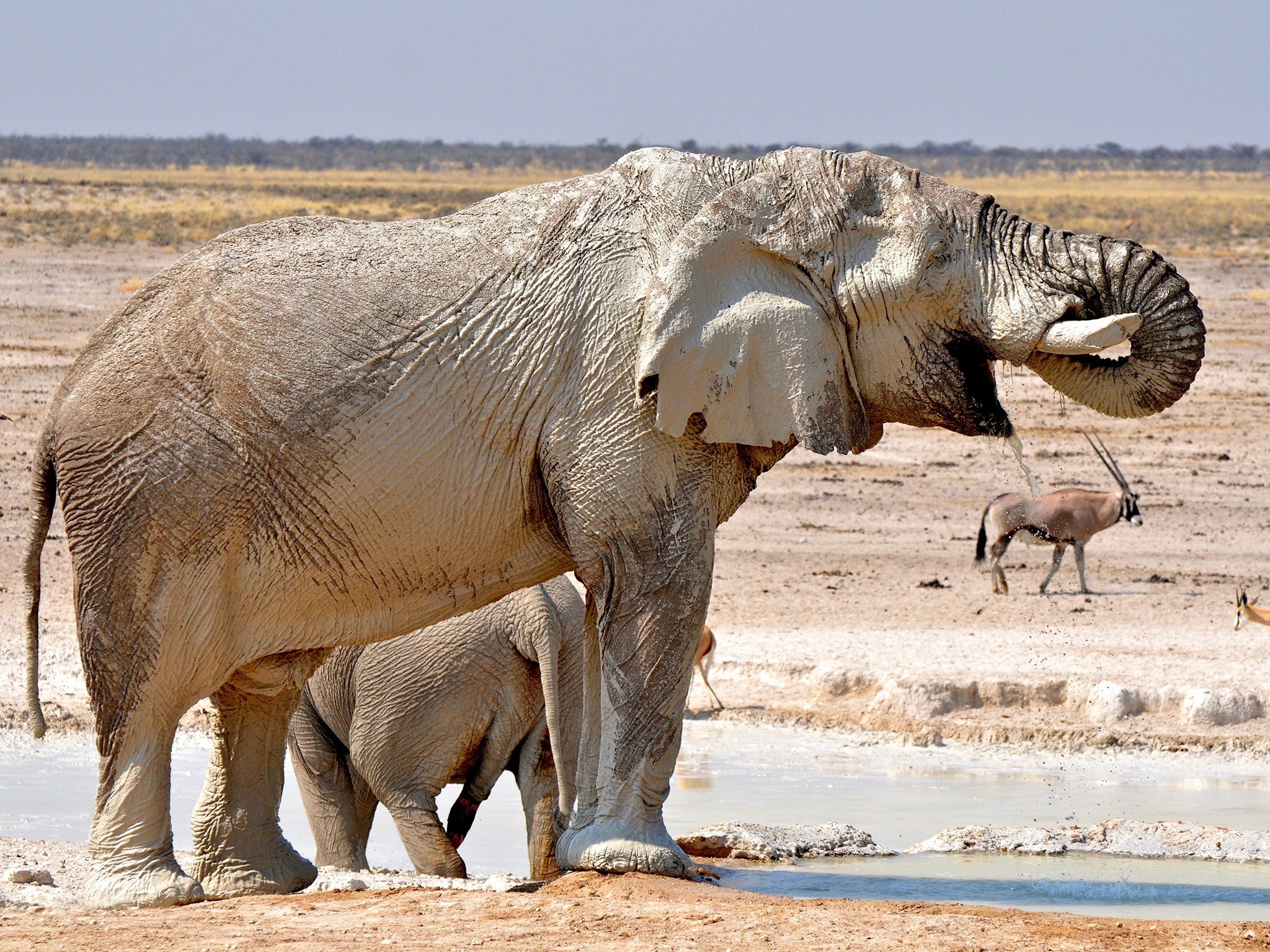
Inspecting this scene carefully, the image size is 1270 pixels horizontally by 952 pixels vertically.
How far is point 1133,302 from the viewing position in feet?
17.5

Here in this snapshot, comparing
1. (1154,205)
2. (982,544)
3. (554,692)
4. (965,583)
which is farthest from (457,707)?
(1154,205)

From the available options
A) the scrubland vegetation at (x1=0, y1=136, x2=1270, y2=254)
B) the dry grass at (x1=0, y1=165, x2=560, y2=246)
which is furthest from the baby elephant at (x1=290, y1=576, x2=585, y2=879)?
the dry grass at (x1=0, y1=165, x2=560, y2=246)

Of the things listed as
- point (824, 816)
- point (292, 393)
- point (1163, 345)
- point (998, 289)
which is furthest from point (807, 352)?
point (824, 816)

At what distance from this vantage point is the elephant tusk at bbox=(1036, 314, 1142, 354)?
A: 17.1 feet

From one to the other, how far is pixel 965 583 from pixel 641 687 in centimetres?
827

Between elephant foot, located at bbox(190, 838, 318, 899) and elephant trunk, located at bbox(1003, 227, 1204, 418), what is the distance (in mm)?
2839

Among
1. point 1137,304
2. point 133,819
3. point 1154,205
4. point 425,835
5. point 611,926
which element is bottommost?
point 611,926

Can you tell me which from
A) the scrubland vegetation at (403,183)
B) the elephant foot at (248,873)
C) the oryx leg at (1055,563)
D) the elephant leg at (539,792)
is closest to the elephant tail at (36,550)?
the elephant foot at (248,873)

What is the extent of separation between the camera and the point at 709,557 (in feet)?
17.9

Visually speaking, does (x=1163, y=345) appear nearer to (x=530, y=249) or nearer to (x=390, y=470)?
(x=530, y=249)

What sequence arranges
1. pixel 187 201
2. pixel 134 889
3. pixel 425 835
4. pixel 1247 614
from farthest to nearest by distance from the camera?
1. pixel 187 201
2. pixel 1247 614
3. pixel 425 835
4. pixel 134 889

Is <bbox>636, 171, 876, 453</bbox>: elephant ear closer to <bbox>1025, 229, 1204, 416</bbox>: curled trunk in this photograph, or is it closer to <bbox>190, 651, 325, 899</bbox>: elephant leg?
<bbox>1025, 229, 1204, 416</bbox>: curled trunk

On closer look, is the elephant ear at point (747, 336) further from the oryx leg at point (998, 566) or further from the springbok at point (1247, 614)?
the oryx leg at point (998, 566)

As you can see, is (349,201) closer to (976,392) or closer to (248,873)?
(248,873)
